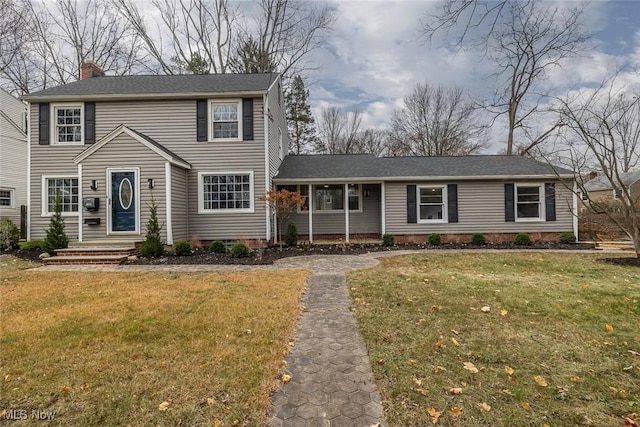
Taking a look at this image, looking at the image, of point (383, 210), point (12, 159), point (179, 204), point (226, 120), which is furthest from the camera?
point (12, 159)

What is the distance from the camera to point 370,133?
32094mm

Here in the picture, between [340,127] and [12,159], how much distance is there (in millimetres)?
23906

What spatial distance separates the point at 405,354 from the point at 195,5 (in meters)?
26.1

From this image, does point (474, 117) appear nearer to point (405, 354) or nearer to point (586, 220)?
point (586, 220)

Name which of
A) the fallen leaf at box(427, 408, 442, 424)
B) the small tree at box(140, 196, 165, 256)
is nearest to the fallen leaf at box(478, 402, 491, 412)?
the fallen leaf at box(427, 408, 442, 424)

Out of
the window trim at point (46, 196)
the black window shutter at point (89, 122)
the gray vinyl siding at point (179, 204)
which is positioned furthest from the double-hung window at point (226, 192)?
the window trim at point (46, 196)

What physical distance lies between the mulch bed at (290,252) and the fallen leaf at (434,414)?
7.29 meters

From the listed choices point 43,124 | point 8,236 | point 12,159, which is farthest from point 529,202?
point 12,159

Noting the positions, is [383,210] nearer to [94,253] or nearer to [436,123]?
[94,253]

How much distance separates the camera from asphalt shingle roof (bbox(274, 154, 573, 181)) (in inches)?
525

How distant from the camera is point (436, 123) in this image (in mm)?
27172

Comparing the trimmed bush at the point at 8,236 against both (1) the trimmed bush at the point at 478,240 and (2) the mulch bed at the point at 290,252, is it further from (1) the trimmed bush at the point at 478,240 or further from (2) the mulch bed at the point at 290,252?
(1) the trimmed bush at the point at 478,240

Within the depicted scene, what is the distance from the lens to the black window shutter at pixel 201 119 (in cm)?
1223

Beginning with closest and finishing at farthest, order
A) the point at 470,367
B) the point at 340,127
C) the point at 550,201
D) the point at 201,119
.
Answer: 1. the point at 470,367
2. the point at 201,119
3. the point at 550,201
4. the point at 340,127
